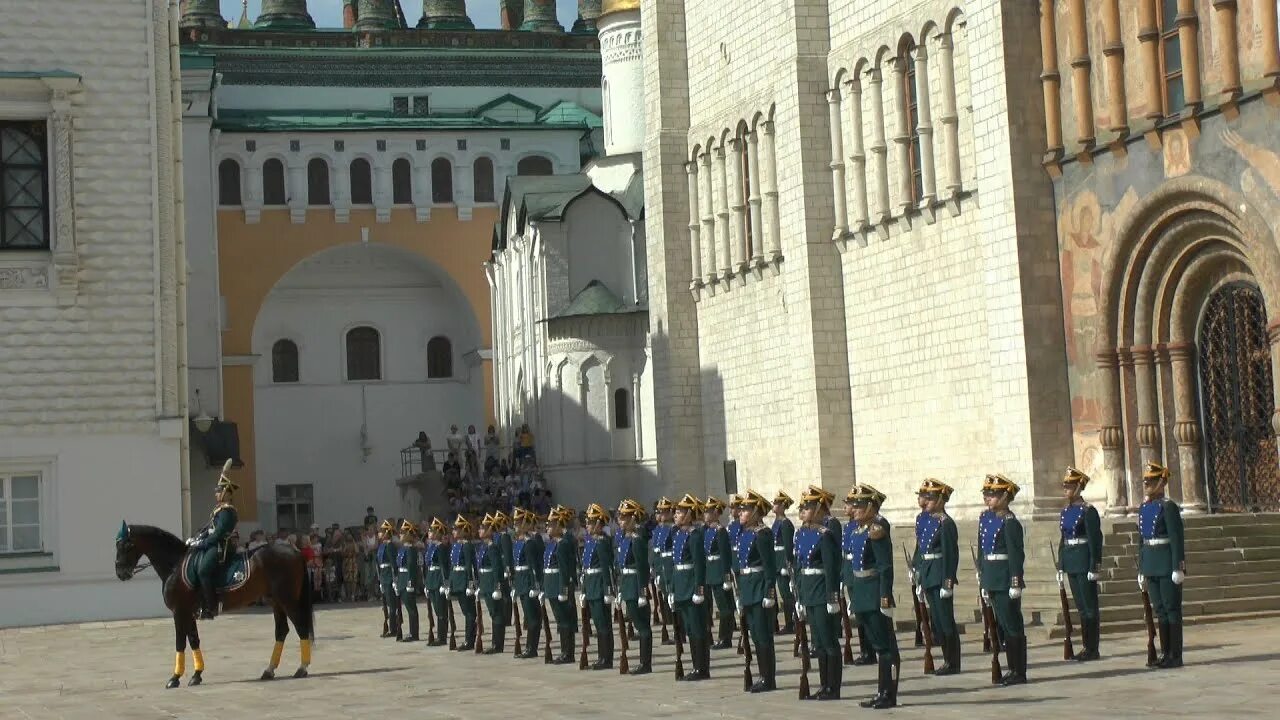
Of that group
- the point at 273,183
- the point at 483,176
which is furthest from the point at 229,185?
the point at 483,176

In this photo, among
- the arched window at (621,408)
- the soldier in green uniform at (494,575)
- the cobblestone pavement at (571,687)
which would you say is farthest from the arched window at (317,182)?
the soldier in green uniform at (494,575)

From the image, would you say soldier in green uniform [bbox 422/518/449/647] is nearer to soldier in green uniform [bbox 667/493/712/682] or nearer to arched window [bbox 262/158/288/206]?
soldier in green uniform [bbox 667/493/712/682]

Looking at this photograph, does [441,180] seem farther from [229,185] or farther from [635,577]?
[635,577]

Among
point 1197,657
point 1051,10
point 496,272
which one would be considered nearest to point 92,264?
point 1051,10

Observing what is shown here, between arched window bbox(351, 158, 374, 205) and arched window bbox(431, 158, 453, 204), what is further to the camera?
arched window bbox(431, 158, 453, 204)

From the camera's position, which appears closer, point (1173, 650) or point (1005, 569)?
point (1005, 569)

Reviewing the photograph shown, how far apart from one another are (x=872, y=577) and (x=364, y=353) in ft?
158

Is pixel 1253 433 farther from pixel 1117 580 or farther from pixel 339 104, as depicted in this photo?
pixel 339 104

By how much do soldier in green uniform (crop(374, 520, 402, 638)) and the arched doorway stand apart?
10923 mm

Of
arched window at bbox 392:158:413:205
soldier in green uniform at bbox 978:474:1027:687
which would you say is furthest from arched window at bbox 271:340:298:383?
soldier in green uniform at bbox 978:474:1027:687

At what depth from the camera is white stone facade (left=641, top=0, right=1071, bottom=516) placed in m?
26.2

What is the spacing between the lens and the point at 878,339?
102 ft

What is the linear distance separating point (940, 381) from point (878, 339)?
2.39 m

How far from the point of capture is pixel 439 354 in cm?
6291
